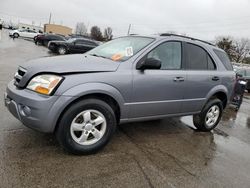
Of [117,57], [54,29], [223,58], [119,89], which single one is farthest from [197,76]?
[54,29]

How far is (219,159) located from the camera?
4.23 meters

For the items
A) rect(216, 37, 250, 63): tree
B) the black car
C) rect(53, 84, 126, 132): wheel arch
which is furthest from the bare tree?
rect(53, 84, 126, 132): wheel arch

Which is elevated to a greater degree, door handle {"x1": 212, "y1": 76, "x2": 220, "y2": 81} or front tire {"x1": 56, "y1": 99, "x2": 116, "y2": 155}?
door handle {"x1": 212, "y1": 76, "x2": 220, "y2": 81}

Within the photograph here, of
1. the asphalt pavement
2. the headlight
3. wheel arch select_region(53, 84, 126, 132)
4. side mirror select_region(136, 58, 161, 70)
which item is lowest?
the asphalt pavement

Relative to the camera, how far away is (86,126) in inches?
141

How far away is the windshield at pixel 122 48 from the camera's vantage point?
4.15m

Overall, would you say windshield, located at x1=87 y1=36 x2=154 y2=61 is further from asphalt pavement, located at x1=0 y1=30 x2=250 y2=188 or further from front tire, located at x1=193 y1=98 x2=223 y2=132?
front tire, located at x1=193 y1=98 x2=223 y2=132

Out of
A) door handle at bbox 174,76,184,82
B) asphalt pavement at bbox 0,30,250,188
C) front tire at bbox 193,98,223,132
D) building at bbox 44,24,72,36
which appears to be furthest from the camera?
building at bbox 44,24,72,36

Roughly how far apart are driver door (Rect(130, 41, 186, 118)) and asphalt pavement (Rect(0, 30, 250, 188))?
1.96 ft

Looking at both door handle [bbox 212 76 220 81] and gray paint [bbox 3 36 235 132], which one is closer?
gray paint [bbox 3 36 235 132]

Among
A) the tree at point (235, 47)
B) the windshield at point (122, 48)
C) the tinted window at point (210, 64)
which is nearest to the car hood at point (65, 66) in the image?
the windshield at point (122, 48)

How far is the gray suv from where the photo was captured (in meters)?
3.31

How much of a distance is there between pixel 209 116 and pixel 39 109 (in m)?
3.67

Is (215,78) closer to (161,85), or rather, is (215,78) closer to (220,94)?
(220,94)
